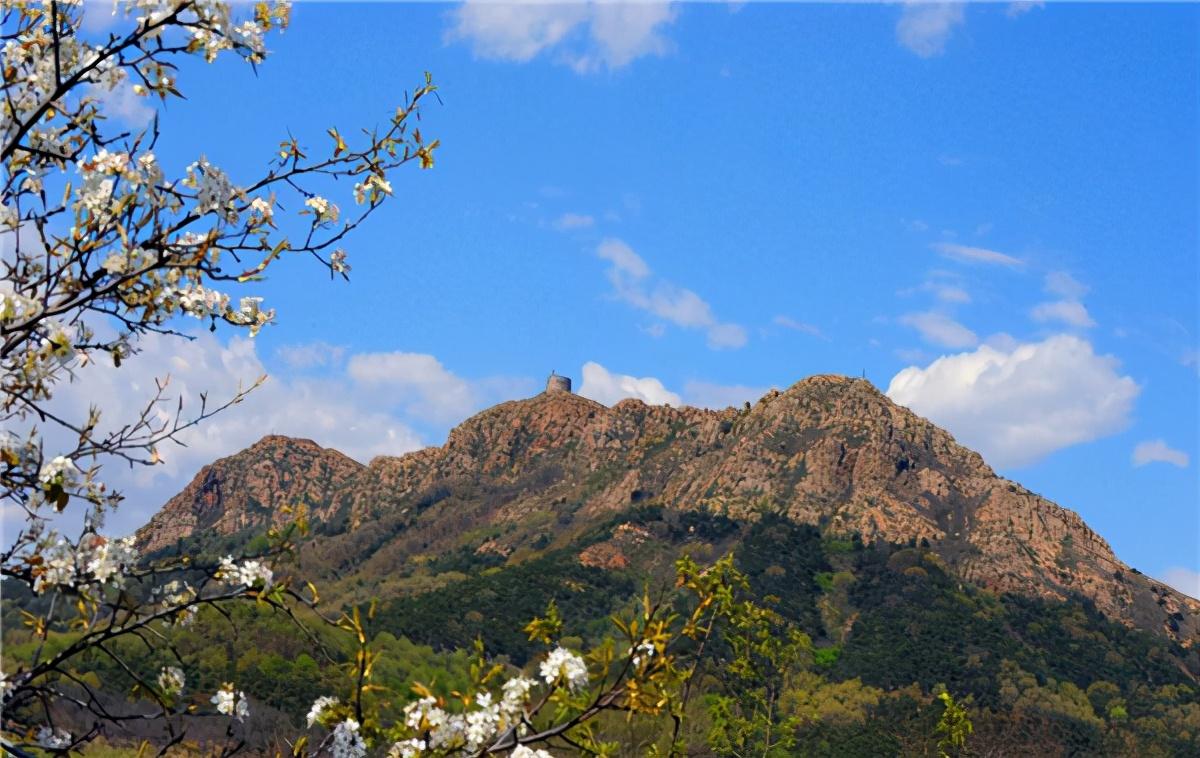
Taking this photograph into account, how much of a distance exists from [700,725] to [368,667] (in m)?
53.6

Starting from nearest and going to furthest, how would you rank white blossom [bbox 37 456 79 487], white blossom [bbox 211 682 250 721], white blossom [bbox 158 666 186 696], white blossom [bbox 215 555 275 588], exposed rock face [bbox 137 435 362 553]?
white blossom [bbox 37 456 79 487] < white blossom [bbox 215 555 275 588] < white blossom [bbox 211 682 250 721] < white blossom [bbox 158 666 186 696] < exposed rock face [bbox 137 435 362 553]

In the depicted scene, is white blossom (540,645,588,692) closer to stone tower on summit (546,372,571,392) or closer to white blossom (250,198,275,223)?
white blossom (250,198,275,223)

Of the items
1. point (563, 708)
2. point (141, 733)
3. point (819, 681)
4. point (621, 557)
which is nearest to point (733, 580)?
point (563, 708)

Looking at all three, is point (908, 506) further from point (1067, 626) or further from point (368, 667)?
point (368, 667)

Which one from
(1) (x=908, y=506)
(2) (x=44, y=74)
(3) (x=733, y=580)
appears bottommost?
(2) (x=44, y=74)

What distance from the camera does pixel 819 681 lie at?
83000 millimetres

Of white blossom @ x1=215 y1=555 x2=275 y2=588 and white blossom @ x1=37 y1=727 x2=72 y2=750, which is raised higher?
white blossom @ x1=215 y1=555 x2=275 y2=588

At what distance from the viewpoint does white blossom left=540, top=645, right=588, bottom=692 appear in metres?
5.14

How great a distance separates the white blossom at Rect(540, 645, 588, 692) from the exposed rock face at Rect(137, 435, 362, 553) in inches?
5816

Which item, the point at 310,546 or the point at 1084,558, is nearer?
the point at 1084,558

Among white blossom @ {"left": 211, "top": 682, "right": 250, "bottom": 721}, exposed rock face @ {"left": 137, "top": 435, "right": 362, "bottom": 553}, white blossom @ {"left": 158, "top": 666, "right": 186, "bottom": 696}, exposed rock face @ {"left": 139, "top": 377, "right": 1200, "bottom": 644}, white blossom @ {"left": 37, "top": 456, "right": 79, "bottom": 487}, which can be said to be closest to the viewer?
white blossom @ {"left": 37, "top": 456, "right": 79, "bottom": 487}

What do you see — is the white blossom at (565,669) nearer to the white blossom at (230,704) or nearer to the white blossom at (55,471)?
the white blossom at (230,704)

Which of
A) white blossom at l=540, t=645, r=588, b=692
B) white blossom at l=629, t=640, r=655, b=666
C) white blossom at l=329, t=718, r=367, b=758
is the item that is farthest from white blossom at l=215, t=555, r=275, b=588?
white blossom at l=629, t=640, r=655, b=666

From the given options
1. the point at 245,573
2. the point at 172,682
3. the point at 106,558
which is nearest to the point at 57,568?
the point at 106,558
